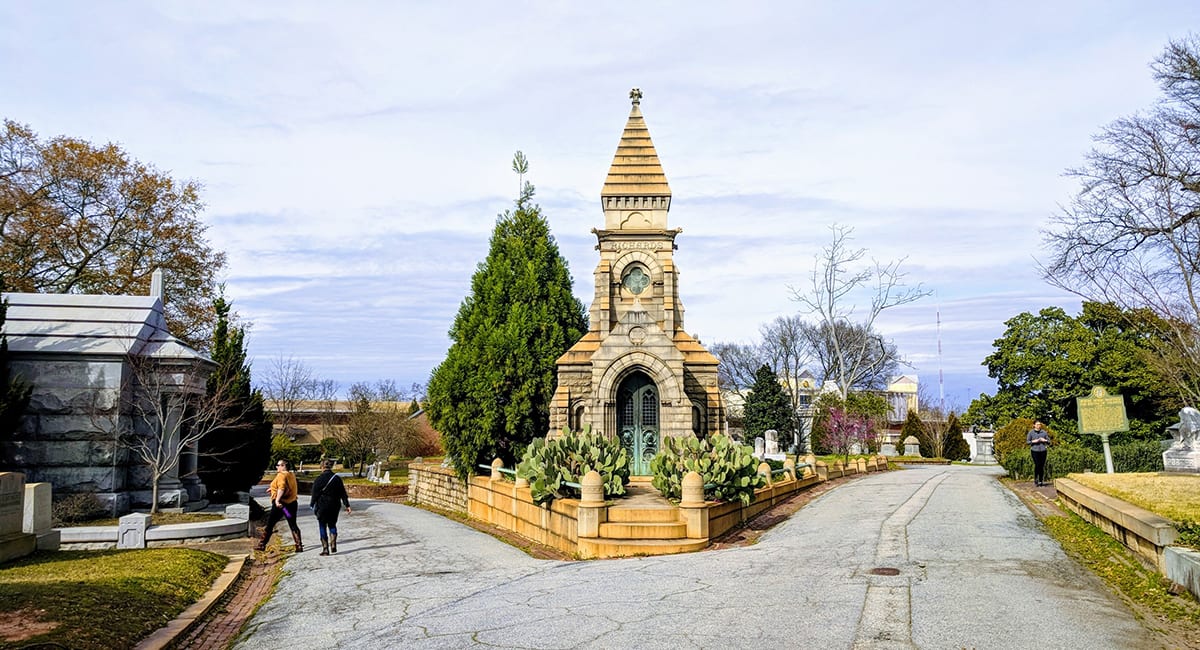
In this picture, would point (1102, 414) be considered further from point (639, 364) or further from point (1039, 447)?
point (639, 364)

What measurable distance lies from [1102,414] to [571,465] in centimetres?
1146

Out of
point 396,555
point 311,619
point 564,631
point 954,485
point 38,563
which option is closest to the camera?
point 564,631

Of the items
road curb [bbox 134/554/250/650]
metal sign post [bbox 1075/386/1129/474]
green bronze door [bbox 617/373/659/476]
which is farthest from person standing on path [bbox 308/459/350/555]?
metal sign post [bbox 1075/386/1129/474]

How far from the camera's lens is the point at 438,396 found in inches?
936

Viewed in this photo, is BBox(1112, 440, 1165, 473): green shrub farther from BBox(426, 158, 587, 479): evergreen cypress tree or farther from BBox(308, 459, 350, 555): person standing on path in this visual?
BBox(308, 459, 350, 555): person standing on path

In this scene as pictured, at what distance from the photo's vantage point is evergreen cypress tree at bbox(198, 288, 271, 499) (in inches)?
787

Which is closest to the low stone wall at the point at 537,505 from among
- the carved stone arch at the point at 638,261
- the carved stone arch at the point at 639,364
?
the carved stone arch at the point at 639,364

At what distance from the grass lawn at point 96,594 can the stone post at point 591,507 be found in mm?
5553

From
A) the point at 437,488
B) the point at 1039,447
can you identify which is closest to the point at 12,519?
the point at 437,488

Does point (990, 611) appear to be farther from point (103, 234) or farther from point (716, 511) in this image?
point (103, 234)

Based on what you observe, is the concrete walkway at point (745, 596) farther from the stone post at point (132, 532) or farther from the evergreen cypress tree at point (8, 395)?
the evergreen cypress tree at point (8, 395)

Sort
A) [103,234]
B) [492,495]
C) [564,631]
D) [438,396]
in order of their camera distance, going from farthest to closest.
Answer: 1. [103,234]
2. [438,396]
3. [492,495]
4. [564,631]

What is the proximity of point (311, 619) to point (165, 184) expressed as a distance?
95.0 feet

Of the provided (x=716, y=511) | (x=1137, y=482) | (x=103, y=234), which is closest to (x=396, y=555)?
(x=716, y=511)
